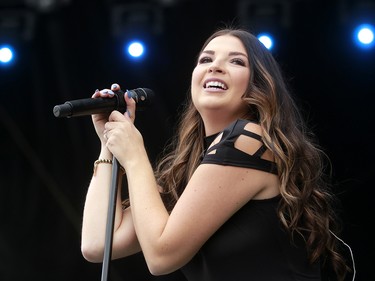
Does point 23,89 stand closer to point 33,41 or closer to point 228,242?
point 33,41

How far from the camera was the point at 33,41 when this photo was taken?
180 inches

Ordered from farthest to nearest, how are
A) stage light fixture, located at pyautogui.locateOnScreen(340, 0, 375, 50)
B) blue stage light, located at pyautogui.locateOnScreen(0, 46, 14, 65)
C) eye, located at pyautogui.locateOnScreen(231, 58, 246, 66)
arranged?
blue stage light, located at pyautogui.locateOnScreen(0, 46, 14, 65) → stage light fixture, located at pyautogui.locateOnScreen(340, 0, 375, 50) → eye, located at pyautogui.locateOnScreen(231, 58, 246, 66)

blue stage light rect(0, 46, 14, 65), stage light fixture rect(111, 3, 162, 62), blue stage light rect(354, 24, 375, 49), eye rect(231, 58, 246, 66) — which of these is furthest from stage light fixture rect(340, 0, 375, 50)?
eye rect(231, 58, 246, 66)

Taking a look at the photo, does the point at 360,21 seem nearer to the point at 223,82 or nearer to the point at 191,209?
the point at 223,82

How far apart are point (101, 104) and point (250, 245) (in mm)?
510

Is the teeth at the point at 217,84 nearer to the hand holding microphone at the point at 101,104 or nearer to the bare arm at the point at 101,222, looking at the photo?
the hand holding microphone at the point at 101,104

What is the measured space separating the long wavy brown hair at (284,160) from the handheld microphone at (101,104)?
263 millimetres

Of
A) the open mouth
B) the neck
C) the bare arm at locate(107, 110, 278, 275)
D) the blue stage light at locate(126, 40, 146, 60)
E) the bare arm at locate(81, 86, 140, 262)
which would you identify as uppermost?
A: the blue stage light at locate(126, 40, 146, 60)

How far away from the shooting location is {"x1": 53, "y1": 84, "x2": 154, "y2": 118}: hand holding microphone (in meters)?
1.81

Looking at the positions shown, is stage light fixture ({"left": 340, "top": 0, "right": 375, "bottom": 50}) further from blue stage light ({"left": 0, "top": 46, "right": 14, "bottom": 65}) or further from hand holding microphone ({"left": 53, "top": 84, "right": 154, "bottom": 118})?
hand holding microphone ({"left": 53, "top": 84, "right": 154, "bottom": 118})

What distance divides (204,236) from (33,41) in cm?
305

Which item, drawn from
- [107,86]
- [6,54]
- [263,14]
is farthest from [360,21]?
[6,54]

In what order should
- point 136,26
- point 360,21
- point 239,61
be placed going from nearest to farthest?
point 239,61, point 360,21, point 136,26

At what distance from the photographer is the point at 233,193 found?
5.98 ft
